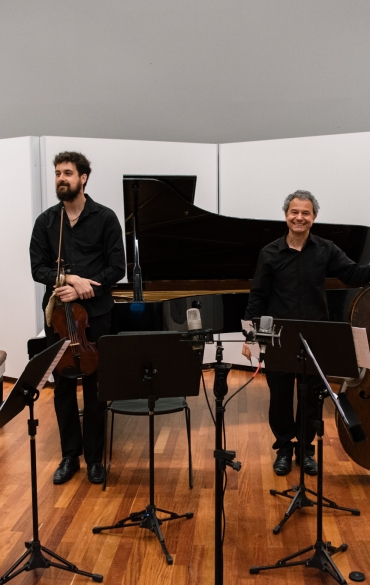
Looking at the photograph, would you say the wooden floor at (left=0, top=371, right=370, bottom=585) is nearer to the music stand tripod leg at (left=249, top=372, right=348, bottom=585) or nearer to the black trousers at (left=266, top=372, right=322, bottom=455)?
the music stand tripod leg at (left=249, top=372, right=348, bottom=585)

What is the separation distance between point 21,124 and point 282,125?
283 centimetres

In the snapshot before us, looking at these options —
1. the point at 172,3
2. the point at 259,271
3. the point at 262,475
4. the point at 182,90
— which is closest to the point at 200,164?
the point at 182,90

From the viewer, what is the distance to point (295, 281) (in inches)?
142

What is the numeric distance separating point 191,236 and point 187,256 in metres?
0.17

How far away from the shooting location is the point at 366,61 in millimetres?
→ 6574

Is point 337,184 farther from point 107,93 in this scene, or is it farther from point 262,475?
point 262,475

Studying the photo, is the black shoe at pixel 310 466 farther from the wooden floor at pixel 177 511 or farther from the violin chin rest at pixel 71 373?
the violin chin rest at pixel 71 373

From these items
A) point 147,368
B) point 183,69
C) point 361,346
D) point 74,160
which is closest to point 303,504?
point 361,346

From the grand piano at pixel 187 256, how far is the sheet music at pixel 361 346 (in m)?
1.59

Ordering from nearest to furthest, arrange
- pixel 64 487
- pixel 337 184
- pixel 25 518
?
pixel 25 518 < pixel 64 487 < pixel 337 184

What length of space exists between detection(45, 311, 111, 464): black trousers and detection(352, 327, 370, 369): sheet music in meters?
1.41

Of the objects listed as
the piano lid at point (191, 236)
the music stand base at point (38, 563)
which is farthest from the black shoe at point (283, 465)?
the piano lid at point (191, 236)

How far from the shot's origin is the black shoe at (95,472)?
356 cm

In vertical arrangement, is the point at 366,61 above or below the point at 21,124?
above
